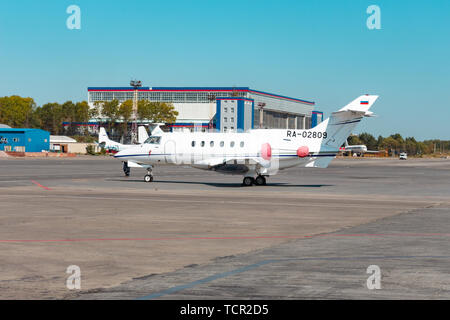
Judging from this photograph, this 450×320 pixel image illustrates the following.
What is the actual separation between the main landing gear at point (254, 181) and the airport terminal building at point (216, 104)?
114496 mm

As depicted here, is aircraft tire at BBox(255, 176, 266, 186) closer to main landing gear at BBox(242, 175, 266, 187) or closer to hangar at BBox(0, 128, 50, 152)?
main landing gear at BBox(242, 175, 266, 187)

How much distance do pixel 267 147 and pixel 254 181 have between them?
2.23 meters

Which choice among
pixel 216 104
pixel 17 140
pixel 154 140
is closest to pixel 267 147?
pixel 154 140

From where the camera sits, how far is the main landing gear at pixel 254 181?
35219mm

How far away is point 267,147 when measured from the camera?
34969 mm

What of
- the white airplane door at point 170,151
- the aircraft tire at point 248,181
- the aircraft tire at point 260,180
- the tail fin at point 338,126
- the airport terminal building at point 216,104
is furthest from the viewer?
the airport terminal building at point 216,104

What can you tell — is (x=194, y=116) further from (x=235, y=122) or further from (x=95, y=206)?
(x=95, y=206)

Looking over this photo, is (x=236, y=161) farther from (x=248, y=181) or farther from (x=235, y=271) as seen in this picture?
(x=235, y=271)

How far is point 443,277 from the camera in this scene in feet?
32.4

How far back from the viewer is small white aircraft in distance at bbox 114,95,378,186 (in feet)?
114

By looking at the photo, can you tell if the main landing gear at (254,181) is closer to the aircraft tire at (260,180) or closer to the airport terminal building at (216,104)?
the aircraft tire at (260,180)

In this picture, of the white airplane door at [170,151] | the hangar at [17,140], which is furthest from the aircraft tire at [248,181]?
the hangar at [17,140]

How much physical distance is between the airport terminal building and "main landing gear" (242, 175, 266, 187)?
11450 cm
